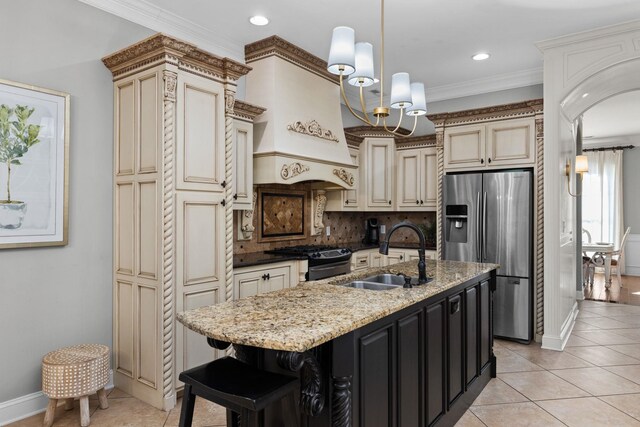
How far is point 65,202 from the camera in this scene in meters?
2.90

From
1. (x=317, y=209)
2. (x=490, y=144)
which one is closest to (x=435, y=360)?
(x=490, y=144)

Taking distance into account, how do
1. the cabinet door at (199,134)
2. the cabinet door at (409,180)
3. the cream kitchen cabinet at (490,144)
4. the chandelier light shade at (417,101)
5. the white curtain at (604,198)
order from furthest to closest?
the white curtain at (604,198) < the cabinet door at (409,180) < the cream kitchen cabinet at (490,144) < the chandelier light shade at (417,101) < the cabinet door at (199,134)

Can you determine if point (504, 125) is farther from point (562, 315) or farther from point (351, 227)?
point (351, 227)

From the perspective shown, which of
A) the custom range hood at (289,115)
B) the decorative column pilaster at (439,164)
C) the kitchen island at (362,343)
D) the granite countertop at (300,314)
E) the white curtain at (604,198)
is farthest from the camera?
the white curtain at (604,198)

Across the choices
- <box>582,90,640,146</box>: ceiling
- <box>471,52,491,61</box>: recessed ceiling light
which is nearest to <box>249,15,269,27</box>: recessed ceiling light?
<box>471,52,491,61</box>: recessed ceiling light

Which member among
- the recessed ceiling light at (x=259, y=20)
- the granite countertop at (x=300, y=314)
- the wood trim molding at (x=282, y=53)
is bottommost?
the granite countertop at (x=300, y=314)

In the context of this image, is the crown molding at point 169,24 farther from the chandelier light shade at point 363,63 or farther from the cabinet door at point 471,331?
the cabinet door at point 471,331

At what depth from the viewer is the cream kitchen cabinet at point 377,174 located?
18.1 ft

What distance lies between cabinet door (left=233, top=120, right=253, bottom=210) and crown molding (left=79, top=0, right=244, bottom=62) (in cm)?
82

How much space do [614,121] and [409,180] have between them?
460 centimetres

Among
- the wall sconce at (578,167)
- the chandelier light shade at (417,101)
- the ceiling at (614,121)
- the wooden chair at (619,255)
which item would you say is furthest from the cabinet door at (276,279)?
the wooden chair at (619,255)

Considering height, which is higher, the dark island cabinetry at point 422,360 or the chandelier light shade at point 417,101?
the chandelier light shade at point 417,101

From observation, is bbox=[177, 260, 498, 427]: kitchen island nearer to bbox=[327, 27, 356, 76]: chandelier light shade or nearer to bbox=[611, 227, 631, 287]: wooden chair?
bbox=[327, 27, 356, 76]: chandelier light shade

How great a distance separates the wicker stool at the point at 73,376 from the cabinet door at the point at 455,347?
88.0 inches
